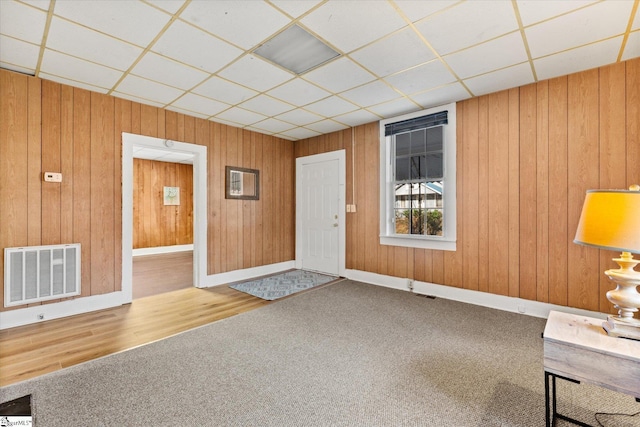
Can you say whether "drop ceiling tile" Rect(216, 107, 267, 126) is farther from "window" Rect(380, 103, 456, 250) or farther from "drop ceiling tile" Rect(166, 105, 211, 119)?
"window" Rect(380, 103, 456, 250)

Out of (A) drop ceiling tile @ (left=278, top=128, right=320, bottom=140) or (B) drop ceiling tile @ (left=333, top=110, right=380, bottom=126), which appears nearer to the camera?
(B) drop ceiling tile @ (left=333, top=110, right=380, bottom=126)

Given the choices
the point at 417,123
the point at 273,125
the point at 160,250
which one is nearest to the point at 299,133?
the point at 273,125

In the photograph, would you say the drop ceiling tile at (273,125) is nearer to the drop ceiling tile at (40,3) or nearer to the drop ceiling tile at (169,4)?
the drop ceiling tile at (169,4)

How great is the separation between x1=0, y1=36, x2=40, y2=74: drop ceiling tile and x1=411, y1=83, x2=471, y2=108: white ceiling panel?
3913mm

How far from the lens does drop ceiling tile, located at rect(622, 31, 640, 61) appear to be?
235cm

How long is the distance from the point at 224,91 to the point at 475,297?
4.07 m

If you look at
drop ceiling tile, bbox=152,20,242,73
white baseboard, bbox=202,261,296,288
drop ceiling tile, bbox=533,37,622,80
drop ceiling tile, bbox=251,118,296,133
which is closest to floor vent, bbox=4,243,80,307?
white baseboard, bbox=202,261,296,288

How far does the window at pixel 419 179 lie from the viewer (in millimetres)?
3873

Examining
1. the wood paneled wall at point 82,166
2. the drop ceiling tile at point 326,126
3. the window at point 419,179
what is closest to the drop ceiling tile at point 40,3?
the wood paneled wall at point 82,166

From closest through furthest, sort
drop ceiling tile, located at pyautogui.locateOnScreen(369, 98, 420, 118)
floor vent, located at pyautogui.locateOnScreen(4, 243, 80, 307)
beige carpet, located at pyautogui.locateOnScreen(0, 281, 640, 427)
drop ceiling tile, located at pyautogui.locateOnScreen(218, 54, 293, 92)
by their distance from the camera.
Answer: beige carpet, located at pyautogui.locateOnScreen(0, 281, 640, 427) → drop ceiling tile, located at pyautogui.locateOnScreen(218, 54, 293, 92) → floor vent, located at pyautogui.locateOnScreen(4, 243, 80, 307) → drop ceiling tile, located at pyautogui.locateOnScreen(369, 98, 420, 118)

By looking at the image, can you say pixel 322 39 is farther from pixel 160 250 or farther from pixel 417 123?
pixel 160 250

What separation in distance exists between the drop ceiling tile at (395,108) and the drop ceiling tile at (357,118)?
145 mm

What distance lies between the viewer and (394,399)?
1.81 m

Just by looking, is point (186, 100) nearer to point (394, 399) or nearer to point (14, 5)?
point (14, 5)
